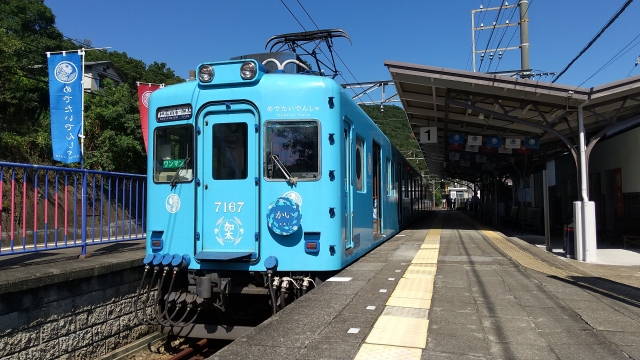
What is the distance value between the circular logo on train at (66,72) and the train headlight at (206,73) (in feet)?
10.6

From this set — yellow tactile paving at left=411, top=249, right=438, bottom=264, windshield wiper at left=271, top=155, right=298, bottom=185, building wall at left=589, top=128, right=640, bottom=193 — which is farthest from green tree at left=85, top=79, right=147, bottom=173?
building wall at left=589, top=128, right=640, bottom=193

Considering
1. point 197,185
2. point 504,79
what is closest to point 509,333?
point 197,185

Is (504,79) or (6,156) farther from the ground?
(504,79)

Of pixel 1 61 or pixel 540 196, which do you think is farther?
pixel 540 196

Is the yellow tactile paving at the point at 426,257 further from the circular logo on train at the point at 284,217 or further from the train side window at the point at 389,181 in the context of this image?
the circular logo on train at the point at 284,217

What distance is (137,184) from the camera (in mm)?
7477

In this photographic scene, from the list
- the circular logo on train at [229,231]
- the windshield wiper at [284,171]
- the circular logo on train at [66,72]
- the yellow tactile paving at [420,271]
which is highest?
the circular logo on train at [66,72]

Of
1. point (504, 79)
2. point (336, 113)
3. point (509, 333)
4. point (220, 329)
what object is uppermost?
point (504, 79)

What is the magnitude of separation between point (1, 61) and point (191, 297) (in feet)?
46.8

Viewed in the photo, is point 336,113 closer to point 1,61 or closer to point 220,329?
point 220,329

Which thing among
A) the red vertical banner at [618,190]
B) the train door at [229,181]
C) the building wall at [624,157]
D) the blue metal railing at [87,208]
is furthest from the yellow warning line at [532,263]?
the blue metal railing at [87,208]

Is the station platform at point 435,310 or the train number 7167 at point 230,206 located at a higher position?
the train number 7167 at point 230,206

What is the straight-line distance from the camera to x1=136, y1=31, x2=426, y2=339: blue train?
5098 millimetres

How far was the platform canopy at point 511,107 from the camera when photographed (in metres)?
10.0
